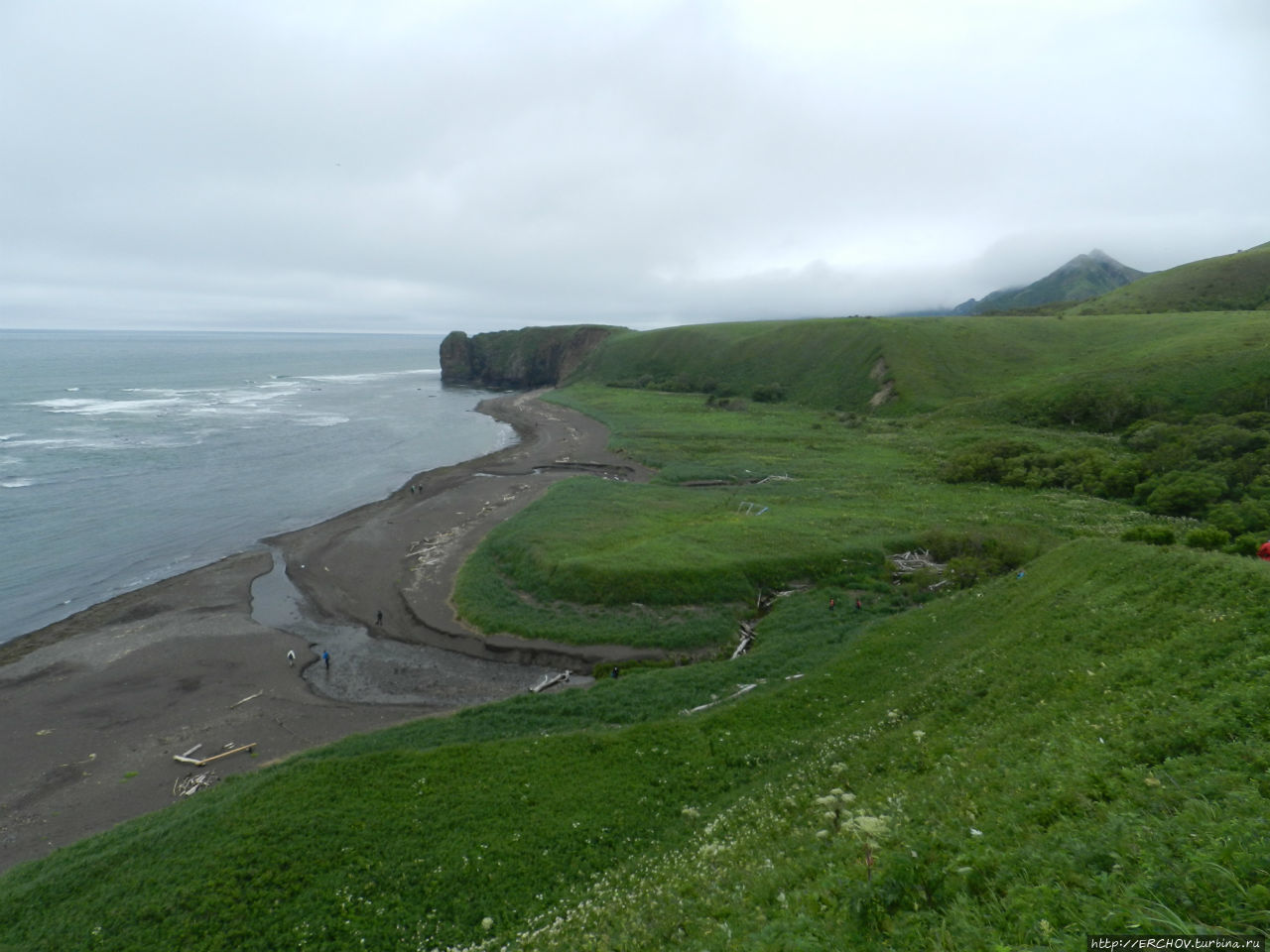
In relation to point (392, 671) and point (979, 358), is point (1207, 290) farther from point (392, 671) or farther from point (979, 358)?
point (392, 671)

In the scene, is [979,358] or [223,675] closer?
[223,675]

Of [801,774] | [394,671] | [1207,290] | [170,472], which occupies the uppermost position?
[1207,290]

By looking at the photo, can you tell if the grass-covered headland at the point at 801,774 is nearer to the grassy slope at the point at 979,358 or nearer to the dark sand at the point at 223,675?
the dark sand at the point at 223,675

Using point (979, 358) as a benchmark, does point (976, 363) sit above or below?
below

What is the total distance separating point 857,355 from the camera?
11488 cm

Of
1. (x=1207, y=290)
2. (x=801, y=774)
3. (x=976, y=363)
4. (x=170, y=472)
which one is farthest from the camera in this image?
(x=1207, y=290)

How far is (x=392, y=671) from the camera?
32.7 metres

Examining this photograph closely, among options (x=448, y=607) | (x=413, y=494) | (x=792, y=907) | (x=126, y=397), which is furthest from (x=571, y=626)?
(x=126, y=397)

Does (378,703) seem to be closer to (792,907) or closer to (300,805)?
(300,805)

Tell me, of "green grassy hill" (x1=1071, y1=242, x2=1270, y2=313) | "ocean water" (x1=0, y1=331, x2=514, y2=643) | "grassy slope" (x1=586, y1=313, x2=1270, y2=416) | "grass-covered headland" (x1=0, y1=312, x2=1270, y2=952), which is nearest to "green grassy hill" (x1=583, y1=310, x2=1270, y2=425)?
"grassy slope" (x1=586, y1=313, x2=1270, y2=416)

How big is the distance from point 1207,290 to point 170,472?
618ft

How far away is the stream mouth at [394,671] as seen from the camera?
3025 cm

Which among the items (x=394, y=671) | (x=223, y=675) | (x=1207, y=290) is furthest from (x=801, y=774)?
(x=1207, y=290)

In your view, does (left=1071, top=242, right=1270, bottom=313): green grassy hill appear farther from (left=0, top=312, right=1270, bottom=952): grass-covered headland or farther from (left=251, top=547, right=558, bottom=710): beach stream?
(left=251, top=547, right=558, bottom=710): beach stream
